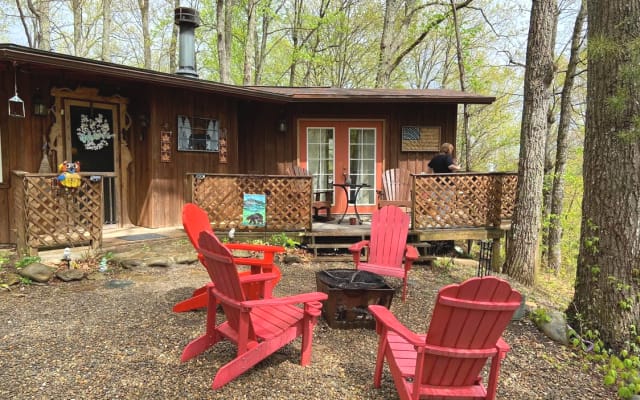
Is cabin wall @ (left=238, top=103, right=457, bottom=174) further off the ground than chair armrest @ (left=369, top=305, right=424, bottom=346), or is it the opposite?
cabin wall @ (left=238, top=103, right=457, bottom=174)

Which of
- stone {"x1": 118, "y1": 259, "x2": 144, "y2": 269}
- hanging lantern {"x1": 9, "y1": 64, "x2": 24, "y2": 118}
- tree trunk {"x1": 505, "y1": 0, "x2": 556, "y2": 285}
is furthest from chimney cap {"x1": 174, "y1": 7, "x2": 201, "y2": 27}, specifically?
tree trunk {"x1": 505, "y1": 0, "x2": 556, "y2": 285}

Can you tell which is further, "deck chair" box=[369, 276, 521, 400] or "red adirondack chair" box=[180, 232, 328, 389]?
"red adirondack chair" box=[180, 232, 328, 389]

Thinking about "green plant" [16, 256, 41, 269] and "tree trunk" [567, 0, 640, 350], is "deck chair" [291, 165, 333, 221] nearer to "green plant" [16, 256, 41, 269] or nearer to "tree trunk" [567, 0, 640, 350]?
"green plant" [16, 256, 41, 269]

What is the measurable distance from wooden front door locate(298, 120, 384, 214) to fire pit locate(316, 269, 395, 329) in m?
4.81

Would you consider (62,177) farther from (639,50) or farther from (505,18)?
(505,18)

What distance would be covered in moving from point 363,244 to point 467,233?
2.55 meters

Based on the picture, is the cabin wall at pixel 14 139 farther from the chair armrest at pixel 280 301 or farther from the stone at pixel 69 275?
the chair armrest at pixel 280 301

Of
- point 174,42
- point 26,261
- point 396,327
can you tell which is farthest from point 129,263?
point 174,42

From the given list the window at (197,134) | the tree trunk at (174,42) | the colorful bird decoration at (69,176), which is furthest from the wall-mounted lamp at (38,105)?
the tree trunk at (174,42)

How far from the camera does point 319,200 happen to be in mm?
8164

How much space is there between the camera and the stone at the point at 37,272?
445cm

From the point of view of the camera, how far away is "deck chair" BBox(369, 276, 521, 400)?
6.31 feet

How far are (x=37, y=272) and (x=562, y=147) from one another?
11.5m

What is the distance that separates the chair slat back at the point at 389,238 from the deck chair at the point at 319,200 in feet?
9.45
